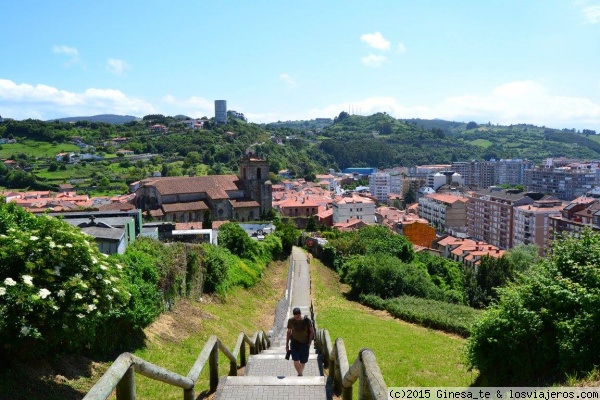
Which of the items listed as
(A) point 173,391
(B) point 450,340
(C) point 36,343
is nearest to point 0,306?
(C) point 36,343

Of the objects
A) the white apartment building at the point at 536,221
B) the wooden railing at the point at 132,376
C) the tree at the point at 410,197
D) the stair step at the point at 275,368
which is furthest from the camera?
A: the tree at the point at 410,197

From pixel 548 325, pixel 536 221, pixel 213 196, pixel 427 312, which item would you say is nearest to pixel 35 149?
pixel 213 196

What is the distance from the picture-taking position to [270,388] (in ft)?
23.5

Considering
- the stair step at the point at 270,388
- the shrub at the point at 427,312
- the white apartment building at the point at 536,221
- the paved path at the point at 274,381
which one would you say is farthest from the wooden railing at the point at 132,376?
the white apartment building at the point at 536,221

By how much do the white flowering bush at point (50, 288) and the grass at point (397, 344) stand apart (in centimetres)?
737

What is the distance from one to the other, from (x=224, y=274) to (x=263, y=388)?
1530cm

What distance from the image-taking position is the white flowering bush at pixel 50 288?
6676 millimetres

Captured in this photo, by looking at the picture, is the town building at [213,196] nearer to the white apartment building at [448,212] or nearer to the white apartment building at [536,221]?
the white apartment building at [536,221]

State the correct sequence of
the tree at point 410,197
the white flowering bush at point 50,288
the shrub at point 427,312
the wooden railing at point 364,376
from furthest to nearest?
the tree at point 410,197, the shrub at point 427,312, the white flowering bush at point 50,288, the wooden railing at point 364,376

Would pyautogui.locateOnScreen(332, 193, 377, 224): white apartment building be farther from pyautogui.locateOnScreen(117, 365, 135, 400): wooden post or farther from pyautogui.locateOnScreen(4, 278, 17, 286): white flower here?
pyautogui.locateOnScreen(117, 365, 135, 400): wooden post

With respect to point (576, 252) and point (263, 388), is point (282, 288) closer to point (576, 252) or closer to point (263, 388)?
point (576, 252)

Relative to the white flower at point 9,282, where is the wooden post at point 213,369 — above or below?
below

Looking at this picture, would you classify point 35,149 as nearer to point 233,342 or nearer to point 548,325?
point 233,342

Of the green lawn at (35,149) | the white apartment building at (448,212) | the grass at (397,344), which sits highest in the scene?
the green lawn at (35,149)
